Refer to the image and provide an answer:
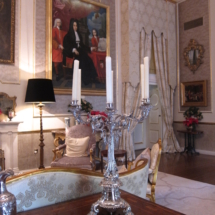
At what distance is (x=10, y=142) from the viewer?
434 centimetres

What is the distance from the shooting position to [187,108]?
7.06 m

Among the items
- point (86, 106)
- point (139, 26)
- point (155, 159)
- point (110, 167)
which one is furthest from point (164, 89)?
point (110, 167)

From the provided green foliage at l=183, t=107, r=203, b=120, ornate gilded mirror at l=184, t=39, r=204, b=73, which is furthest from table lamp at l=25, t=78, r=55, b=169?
ornate gilded mirror at l=184, t=39, r=204, b=73

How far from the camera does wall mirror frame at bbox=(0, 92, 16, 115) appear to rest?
4.38 meters

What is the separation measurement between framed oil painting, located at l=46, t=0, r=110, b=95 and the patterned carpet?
2.79 metres

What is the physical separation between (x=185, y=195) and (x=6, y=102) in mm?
3608

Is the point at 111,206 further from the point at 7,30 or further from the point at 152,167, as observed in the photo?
the point at 7,30

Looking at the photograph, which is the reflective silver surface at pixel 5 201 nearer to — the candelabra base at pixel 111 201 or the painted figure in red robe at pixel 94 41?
the candelabra base at pixel 111 201

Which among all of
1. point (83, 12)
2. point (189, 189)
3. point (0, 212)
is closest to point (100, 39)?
point (83, 12)

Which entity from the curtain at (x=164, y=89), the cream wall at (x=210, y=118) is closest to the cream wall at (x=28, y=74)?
the curtain at (x=164, y=89)

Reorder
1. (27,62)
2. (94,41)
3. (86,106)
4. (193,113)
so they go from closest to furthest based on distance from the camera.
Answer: (27,62)
(86,106)
(94,41)
(193,113)

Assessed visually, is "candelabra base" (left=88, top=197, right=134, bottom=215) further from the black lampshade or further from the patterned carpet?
the black lampshade

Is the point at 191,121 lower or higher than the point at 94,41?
lower

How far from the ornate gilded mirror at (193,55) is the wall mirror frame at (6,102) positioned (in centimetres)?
520
